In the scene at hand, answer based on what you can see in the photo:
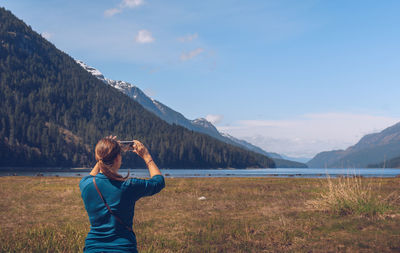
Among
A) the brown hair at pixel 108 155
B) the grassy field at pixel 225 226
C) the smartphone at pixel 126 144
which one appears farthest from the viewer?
the grassy field at pixel 225 226

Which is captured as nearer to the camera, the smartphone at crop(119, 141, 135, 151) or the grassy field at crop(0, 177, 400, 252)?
the smartphone at crop(119, 141, 135, 151)

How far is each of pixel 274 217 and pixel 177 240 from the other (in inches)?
246

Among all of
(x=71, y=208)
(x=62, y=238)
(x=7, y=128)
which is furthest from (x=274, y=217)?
(x=7, y=128)

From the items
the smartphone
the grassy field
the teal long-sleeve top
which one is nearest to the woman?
the teal long-sleeve top

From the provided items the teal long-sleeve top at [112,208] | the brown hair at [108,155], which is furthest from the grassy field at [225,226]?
the brown hair at [108,155]

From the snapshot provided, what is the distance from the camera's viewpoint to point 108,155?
4.49 meters

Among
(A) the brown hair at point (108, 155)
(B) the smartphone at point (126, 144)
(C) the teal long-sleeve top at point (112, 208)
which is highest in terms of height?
(B) the smartphone at point (126, 144)

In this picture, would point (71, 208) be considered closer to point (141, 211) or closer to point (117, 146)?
point (141, 211)

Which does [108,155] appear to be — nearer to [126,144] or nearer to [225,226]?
[126,144]

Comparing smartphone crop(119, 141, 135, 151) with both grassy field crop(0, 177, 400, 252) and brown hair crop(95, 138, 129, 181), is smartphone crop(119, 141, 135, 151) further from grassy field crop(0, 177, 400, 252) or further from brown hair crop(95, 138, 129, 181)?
grassy field crop(0, 177, 400, 252)

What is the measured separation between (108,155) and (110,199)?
527mm

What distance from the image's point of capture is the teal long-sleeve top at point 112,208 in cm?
448

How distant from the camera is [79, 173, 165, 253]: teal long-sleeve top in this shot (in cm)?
448

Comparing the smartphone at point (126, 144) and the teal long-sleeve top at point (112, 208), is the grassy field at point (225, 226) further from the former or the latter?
the smartphone at point (126, 144)
